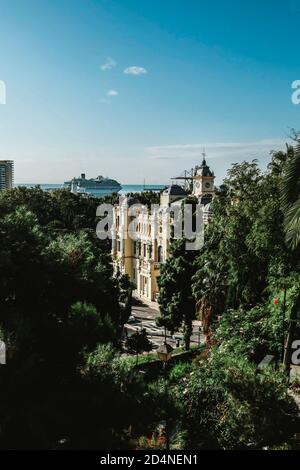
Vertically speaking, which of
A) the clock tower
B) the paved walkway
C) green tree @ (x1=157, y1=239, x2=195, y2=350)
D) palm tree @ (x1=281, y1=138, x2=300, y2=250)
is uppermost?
the clock tower

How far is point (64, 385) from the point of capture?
32.2 ft

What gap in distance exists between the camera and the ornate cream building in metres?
42.6

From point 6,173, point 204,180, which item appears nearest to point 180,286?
point 204,180

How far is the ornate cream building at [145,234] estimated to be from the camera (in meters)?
42.6

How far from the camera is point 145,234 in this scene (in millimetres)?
44812

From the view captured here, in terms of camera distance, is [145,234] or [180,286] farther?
[145,234]

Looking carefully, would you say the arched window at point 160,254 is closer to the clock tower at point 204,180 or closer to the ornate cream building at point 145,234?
the ornate cream building at point 145,234

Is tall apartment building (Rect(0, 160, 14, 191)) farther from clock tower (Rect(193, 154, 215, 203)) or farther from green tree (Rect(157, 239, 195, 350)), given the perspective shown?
green tree (Rect(157, 239, 195, 350))

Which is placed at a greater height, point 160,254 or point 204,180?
point 204,180

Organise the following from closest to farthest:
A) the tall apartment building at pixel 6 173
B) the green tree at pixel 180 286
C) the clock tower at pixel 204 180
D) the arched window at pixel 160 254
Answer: the green tree at pixel 180 286 < the arched window at pixel 160 254 < the clock tower at pixel 204 180 < the tall apartment building at pixel 6 173

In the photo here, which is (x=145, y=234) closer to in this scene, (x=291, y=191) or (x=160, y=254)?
(x=160, y=254)

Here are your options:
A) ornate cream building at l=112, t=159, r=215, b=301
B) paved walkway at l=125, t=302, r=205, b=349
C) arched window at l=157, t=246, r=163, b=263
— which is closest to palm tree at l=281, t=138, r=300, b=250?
paved walkway at l=125, t=302, r=205, b=349

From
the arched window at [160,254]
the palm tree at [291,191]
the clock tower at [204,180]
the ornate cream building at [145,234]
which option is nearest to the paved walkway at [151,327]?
the ornate cream building at [145,234]
